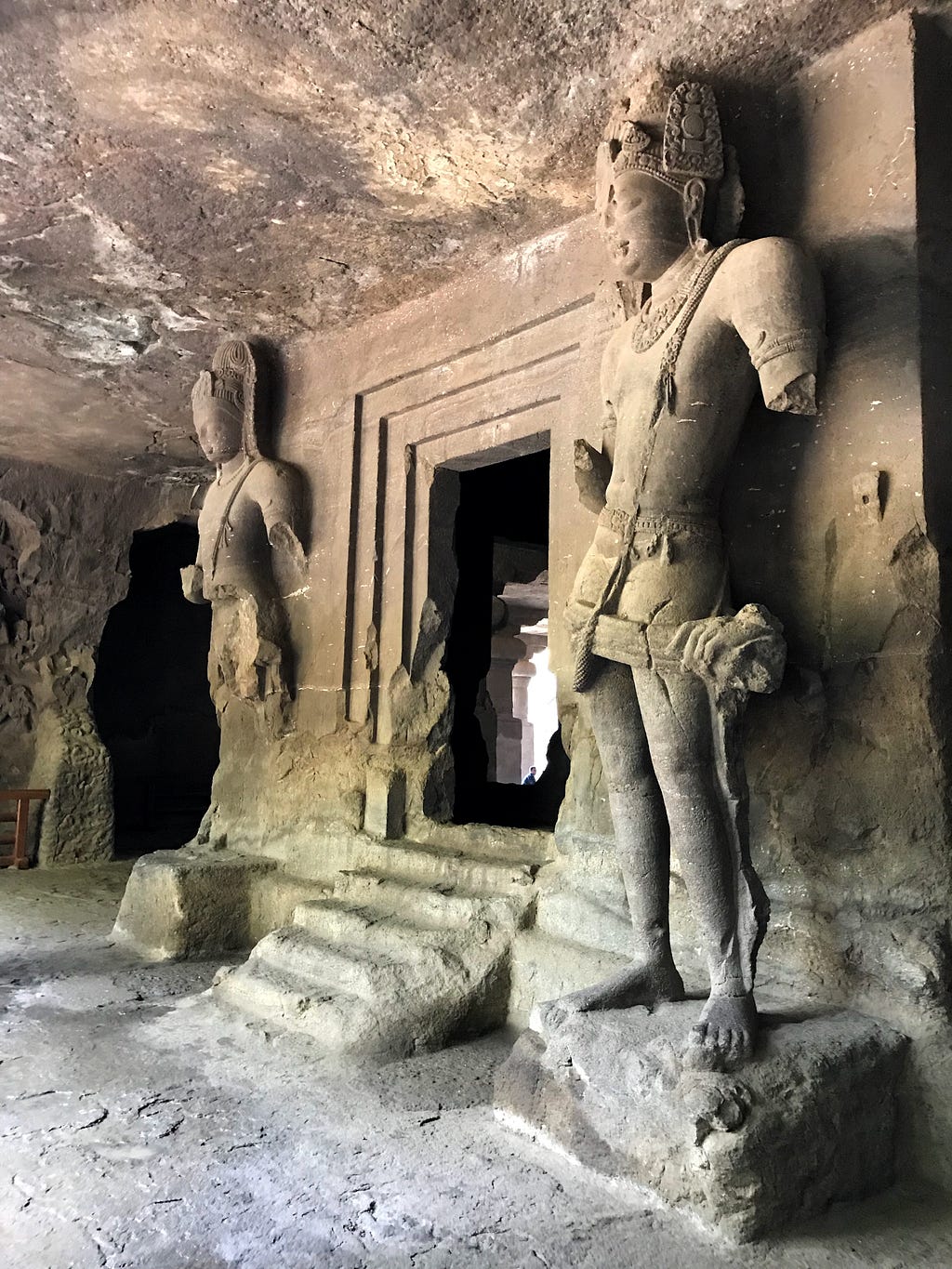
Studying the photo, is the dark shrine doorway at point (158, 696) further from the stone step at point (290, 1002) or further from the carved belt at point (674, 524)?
the carved belt at point (674, 524)

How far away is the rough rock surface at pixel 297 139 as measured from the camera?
9.43 ft

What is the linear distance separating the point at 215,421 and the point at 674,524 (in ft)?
10.7

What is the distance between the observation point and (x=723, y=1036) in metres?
2.29

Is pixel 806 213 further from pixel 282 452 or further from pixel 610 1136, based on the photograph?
pixel 282 452

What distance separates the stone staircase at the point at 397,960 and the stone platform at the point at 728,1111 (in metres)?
0.67

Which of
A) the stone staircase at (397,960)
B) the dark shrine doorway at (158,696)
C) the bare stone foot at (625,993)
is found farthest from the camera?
the dark shrine doorway at (158,696)

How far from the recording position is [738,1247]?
208cm

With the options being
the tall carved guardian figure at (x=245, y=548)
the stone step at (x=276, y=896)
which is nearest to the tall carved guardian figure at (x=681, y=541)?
the stone step at (x=276, y=896)

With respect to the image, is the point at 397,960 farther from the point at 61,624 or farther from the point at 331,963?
the point at 61,624

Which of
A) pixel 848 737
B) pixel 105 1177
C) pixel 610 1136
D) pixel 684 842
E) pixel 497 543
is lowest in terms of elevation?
pixel 105 1177

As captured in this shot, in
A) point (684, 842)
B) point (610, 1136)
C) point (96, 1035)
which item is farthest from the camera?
point (96, 1035)

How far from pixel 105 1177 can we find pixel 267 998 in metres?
1.13

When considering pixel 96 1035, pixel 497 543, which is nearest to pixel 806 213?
pixel 96 1035

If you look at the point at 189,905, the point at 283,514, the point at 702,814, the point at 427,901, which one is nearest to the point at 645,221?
the point at 702,814
